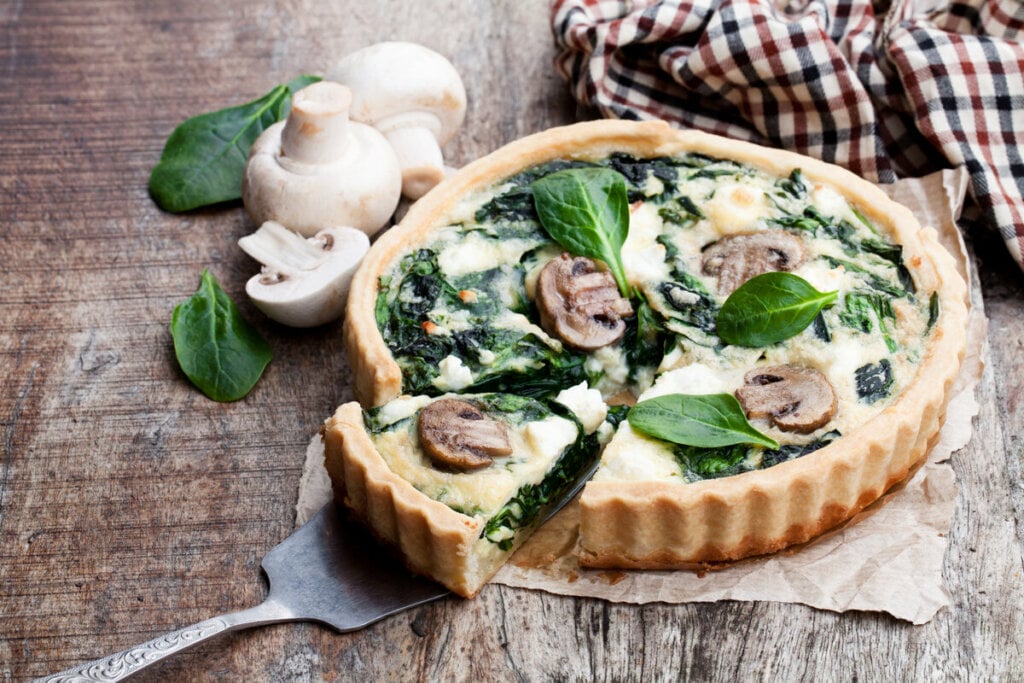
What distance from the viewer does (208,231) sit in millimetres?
4902

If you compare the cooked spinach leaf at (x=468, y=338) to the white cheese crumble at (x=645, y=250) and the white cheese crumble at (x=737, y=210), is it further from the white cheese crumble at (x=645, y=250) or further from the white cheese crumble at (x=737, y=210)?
the white cheese crumble at (x=737, y=210)

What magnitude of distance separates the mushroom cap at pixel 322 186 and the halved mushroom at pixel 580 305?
87 centimetres

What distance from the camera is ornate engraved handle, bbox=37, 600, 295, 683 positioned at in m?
3.24

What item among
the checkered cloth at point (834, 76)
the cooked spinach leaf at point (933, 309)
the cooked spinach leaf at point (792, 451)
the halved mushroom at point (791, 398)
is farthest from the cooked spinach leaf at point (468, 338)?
the checkered cloth at point (834, 76)

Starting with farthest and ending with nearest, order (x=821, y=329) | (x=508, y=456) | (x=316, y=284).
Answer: (x=316, y=284)
(x=821, y=329)
(x=508, y=456)

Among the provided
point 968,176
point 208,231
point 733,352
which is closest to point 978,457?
point 733,352

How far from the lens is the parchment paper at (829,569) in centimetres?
358

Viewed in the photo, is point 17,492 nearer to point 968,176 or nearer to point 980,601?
point 980,601

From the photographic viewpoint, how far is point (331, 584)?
3.63 metres

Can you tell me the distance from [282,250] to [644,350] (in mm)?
1460

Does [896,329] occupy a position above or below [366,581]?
above

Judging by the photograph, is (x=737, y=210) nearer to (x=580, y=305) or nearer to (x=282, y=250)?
(x=580, y=305)

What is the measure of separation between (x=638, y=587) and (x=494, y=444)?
65 cm

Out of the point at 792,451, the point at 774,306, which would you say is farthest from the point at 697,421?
the point at 774,306
